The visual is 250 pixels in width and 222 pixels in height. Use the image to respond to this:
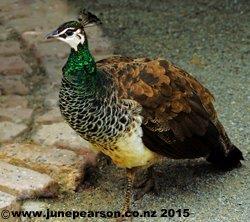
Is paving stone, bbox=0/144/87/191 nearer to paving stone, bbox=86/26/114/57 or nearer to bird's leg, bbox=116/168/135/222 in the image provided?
bird's leg, bbox=116/168/135/222

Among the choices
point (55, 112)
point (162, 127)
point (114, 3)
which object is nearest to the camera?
point (162, 127)

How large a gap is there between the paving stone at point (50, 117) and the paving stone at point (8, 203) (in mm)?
849

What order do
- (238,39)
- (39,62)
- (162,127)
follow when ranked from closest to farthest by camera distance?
(162,127) → (39,62) → (238,39)

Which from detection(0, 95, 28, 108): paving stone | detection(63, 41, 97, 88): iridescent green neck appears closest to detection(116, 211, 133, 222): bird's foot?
detection(63, 41, 97, 88): iridescent green neck

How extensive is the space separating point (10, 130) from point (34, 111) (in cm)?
30

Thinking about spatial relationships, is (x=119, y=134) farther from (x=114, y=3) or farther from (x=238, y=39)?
(x=114, y=3)

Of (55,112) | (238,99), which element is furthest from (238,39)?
(55,112)

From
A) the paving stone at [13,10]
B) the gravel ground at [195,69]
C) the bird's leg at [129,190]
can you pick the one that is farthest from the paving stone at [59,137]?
the paving stone at [13,10]

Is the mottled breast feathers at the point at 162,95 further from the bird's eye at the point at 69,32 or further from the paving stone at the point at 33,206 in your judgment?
the paving stone at the point at 33,206

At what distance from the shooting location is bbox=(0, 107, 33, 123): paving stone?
14.4 feet

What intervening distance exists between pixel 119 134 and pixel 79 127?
0.64ft

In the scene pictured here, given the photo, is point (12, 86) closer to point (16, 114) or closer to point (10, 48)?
point (16, 114)

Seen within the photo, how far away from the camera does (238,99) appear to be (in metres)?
4.87

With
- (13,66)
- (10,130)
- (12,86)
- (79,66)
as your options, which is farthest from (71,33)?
(13,66)
